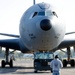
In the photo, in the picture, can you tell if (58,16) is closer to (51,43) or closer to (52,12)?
(52,12)

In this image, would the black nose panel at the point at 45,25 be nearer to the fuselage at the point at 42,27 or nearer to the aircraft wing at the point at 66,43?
the fuselage at the point at 42,27

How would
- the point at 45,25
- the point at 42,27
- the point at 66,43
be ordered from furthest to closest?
1. the point at 66,43
2. the point at 42,27
3. the point at 45,25

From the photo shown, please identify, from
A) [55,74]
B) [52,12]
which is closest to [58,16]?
[52,12]

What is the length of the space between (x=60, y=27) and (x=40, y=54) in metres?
4.12

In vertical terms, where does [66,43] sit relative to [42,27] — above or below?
below

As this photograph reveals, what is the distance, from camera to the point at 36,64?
27250 mm

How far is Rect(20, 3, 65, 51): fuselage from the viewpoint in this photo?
24.0 metres

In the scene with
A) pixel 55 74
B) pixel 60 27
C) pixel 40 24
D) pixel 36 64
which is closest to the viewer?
pixel 55 74

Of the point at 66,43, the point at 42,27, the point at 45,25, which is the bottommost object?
the point at 66,43

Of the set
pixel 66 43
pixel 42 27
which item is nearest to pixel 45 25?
pixel 42 27

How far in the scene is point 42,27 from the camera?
23.5 m

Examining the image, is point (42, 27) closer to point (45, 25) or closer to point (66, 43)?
point (45, 25)

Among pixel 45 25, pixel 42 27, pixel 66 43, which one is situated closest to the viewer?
pixel 45 25

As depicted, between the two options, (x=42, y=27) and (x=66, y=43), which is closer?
(x=42, y=27)
